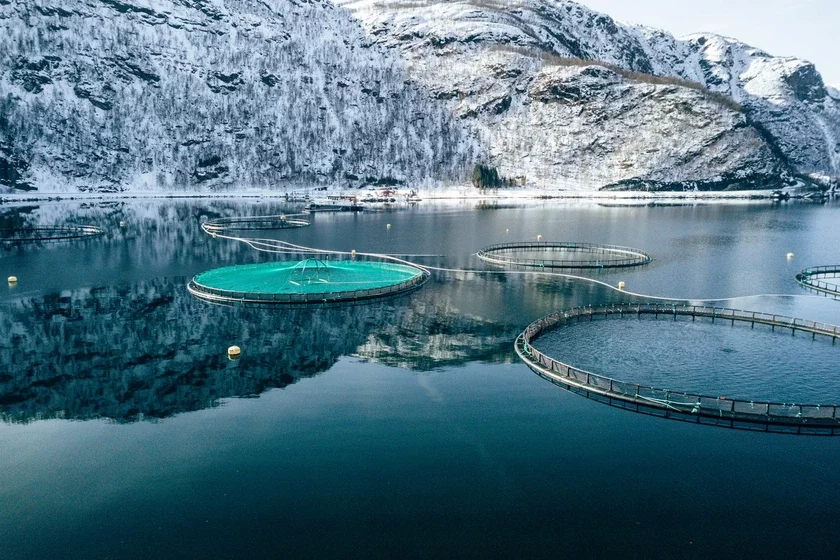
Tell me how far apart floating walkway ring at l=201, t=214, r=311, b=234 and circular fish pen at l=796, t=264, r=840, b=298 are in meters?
116

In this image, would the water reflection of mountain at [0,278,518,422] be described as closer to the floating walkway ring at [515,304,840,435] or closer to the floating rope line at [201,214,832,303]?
the floating walkway ring at [515,304,840,435]

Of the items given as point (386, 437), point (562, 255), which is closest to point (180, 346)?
point (386, 437)

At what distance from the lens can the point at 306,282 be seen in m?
83.4

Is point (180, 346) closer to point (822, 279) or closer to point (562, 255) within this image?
point (562, 255)

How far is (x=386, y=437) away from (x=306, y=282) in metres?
46.7

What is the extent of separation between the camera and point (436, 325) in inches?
2559

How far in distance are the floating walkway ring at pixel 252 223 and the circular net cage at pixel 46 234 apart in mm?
25520

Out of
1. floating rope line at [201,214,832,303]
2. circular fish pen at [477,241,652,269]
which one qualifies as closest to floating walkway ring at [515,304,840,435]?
floating rope line at [201,214,832,303]

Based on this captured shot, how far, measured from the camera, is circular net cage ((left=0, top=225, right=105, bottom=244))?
125 m

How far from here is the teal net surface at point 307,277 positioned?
79706 millimetres

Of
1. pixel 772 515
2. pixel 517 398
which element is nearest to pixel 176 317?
pixel 517 398

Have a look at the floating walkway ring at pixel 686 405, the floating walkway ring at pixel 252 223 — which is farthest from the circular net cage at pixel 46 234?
the floating walkway ring at pixel 686 405

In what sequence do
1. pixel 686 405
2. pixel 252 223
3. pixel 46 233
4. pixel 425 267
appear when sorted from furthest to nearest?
pixel 252 223
pixel 46 233
pixel 425 267
pixel 686 405

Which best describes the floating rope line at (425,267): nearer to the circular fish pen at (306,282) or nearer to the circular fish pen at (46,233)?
the circular fish pen at (306,282)
